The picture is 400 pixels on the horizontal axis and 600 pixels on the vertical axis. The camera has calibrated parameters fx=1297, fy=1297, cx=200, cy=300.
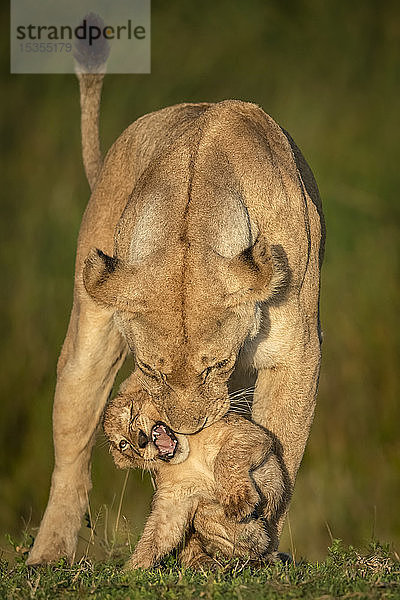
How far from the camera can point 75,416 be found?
688 cm

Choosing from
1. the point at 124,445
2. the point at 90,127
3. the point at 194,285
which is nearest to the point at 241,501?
the point at 124,445

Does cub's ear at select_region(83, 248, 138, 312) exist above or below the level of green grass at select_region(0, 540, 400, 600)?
above

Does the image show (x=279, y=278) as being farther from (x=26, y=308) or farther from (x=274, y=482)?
(x=26, y=308)

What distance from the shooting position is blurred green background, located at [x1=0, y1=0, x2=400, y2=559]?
12008 mm

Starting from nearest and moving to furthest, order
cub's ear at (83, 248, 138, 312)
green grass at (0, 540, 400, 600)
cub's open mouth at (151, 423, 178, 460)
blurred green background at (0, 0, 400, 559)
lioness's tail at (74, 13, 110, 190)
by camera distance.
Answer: green grass at (0, 540, 400, 600), cub's ear at (83, 248, 138, 312), cub's open mouth at (151, 423, 178, 460), lioness's tail at (74, 13, 110, 190), blurred green background at (0, 0, 400, 559)

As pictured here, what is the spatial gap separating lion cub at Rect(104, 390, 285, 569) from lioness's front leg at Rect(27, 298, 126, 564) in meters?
0.82

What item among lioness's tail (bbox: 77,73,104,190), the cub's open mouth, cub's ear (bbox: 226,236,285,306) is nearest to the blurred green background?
lioness's tail (bbox: 77,73,104,190)

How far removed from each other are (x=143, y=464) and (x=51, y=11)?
9438mm

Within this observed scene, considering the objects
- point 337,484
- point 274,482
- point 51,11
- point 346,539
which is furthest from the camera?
point 51,11

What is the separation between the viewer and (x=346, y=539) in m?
11.2

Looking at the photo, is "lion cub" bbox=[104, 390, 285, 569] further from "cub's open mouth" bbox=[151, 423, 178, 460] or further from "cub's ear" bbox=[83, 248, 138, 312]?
"cub's ear" bbox=[83, 248, 138, 312]

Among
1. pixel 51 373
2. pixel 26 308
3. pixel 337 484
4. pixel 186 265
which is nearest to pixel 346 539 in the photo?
pixel 337 484

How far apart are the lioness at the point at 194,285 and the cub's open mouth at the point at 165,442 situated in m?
0.28

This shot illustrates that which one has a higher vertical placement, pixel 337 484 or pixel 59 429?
pixel 59 429
